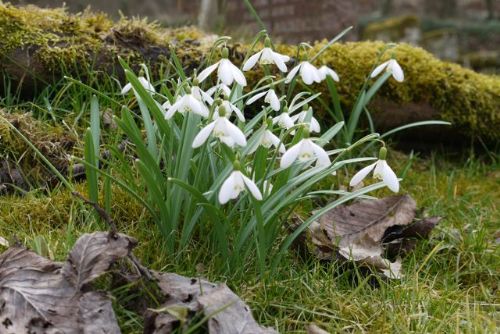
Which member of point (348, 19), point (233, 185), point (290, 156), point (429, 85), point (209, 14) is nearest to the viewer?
point (233, 185)

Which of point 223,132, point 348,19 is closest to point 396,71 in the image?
point 223,132

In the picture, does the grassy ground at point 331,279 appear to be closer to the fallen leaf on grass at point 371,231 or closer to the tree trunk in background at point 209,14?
the fallen leaf on grass at point 371,231

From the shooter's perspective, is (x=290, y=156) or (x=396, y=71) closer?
(x=290, y=156)

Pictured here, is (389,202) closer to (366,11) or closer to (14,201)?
(14,201)

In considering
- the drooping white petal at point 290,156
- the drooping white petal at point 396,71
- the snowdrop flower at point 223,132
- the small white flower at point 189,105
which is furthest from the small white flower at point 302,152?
the drooping white petal at point 396,71

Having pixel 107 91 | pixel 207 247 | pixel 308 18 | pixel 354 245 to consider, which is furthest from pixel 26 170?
pixel 308 18

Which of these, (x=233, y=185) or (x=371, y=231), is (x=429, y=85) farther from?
(x=233, y=185)
